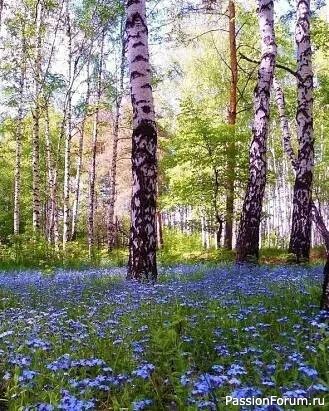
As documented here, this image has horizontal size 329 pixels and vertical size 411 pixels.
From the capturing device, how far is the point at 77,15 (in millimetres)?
23406

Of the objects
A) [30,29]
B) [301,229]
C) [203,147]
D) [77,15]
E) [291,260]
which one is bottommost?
[291,260]

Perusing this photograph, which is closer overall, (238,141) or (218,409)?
(218,409)

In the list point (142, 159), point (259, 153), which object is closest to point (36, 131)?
point (259, 153)

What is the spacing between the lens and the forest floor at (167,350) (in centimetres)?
267

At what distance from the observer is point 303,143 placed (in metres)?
12.4

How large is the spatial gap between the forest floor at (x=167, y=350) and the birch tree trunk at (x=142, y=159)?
1.77 metres

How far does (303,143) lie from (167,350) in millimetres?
9785

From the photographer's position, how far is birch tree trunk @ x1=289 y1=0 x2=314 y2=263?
12.3m

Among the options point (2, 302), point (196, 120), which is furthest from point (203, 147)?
point (2, 302)

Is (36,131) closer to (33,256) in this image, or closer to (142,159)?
(33,256)

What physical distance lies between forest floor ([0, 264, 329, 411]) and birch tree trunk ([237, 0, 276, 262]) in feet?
15.1

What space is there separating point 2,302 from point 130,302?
2.02 m

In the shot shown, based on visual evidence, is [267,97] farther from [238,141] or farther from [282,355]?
[282,355]

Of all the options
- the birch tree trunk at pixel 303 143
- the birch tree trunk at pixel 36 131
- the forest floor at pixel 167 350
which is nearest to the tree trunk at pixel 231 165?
the birch tree trunk at pixel 303 143
